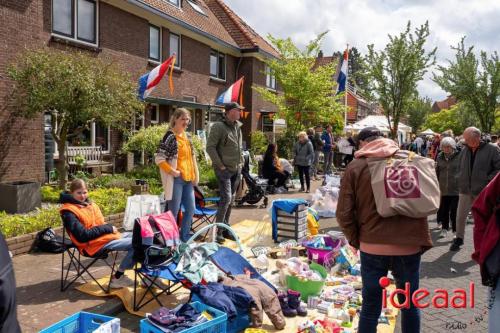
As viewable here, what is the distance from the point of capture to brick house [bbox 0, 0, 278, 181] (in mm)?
10688

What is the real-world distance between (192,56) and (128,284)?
1579 cm

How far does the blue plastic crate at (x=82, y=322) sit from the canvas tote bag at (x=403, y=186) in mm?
2240

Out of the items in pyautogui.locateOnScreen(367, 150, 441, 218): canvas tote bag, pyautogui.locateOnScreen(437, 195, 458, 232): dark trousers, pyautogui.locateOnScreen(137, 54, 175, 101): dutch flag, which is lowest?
pyautogui.locateOnScreen(437, 195, 458, 232): dark trousers

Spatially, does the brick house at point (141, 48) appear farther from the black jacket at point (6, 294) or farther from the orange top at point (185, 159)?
the black jacket at point (6, 294)

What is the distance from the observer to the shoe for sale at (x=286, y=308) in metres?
4.39

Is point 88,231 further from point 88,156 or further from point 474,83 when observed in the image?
point 474,83

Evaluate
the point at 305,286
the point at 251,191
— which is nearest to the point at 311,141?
the point at 251,191

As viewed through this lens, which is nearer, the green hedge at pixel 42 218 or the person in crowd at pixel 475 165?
the green hedge at pixel 42 218

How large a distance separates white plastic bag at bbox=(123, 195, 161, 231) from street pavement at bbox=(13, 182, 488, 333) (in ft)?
4.22

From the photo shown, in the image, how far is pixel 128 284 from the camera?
493cm

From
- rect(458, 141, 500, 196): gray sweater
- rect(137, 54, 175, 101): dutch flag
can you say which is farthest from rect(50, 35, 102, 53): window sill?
rect(458, 141, 500, 196): gray sweater

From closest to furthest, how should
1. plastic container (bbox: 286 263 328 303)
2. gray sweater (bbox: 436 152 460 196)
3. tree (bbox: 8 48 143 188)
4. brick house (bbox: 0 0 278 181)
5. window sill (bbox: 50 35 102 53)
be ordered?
plastic container (bbox: 286 263 328 303) < gray sweater (bbox: 436 152 460 196) < tree (bbox: 8 48 143 188) < brick house (bbox: 0 0 278 181) < window sill (bbox: 50 35 102 53)

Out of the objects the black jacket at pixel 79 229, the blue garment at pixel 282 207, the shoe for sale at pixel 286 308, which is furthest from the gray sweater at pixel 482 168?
the black jacket at pixel 79 229

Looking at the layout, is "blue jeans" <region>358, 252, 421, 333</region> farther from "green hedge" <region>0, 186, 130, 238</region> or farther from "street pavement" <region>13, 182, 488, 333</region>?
"green hedge" <region>0, 186, 130, 238</region>
